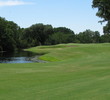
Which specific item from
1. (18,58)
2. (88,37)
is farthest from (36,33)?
(18,58)

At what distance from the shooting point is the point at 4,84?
13.2 meters

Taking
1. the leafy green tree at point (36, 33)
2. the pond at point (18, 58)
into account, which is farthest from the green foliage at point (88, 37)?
the pond at point (18, 58)

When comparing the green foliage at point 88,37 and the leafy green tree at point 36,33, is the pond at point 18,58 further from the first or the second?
the green foliage at point 88,37

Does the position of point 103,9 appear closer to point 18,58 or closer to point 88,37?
point 18,58

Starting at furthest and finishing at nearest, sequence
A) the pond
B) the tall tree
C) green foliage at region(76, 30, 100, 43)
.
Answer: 1. green foliage at region(76, 30, 100, 43)
2. the pond
3. the tall tree

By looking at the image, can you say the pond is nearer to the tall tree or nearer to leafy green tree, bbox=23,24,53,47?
the tall tree

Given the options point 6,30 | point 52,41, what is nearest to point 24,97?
point 6,30

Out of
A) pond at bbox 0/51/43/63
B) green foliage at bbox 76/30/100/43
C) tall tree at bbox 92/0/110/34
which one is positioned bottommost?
pond at bbox 0/51/43/63

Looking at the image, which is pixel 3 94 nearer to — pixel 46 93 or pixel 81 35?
pixel 46 93

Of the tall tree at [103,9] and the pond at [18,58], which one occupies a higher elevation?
the tall tree at [103,9]

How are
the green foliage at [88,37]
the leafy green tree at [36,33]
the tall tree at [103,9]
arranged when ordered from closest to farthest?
the tall tree at [103,9] < the leafy green tree at [36,33] < the green foliage at [88,37]

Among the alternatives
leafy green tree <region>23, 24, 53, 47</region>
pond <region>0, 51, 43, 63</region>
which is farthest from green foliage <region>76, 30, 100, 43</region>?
pond <region>0, 51, 43, 63</region>

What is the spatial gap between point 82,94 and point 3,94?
11.7 feet

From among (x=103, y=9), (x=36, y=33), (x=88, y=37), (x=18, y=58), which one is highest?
(x=103, y=9)
